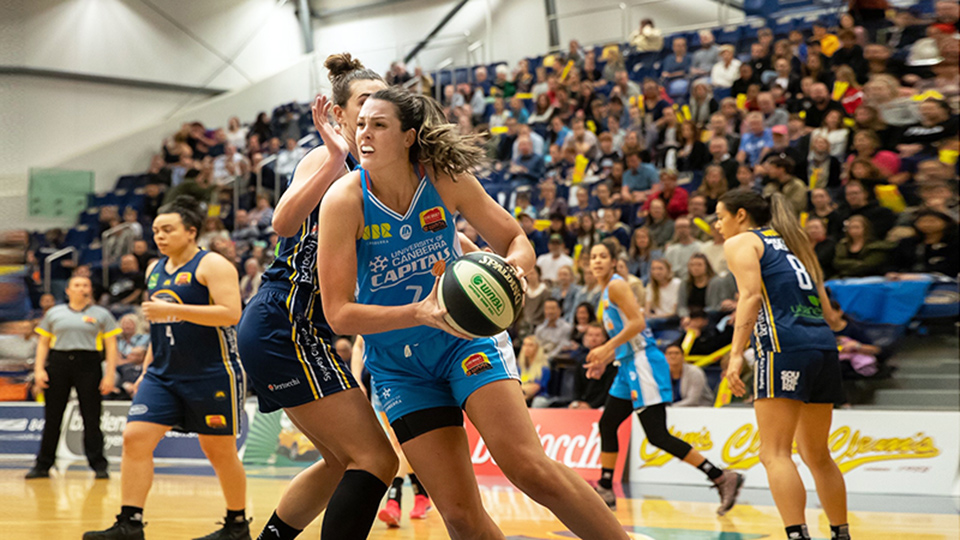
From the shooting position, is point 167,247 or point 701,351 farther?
point 701,351

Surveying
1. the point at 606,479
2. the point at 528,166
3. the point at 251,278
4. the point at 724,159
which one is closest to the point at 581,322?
the point at 724,159

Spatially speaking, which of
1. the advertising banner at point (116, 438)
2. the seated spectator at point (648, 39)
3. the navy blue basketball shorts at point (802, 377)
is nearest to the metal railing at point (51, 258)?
the advertising banner at point (116, 438)

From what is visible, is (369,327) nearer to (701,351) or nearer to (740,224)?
(740,224)

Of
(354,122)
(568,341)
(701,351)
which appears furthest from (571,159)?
(354,122)

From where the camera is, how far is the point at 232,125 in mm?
18344

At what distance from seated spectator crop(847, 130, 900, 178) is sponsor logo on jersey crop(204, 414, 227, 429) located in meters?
7.51

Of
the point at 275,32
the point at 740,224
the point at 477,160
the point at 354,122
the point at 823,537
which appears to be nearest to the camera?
the point at 477,160

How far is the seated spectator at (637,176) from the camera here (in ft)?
41.2

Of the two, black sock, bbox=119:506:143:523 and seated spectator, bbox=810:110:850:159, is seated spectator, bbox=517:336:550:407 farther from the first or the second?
black sock, bbox=119:506:143:523

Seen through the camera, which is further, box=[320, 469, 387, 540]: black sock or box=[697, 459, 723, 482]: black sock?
box=[697, 459, 723, 482]: black sock

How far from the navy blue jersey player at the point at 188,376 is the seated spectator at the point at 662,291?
6135 millimetres

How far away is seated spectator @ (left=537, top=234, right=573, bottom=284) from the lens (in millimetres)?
11836

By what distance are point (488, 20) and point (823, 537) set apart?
14.6m

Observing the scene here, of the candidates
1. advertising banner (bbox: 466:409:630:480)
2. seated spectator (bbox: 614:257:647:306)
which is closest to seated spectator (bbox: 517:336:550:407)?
advertising banner (bbox: 466:409:630:480)
